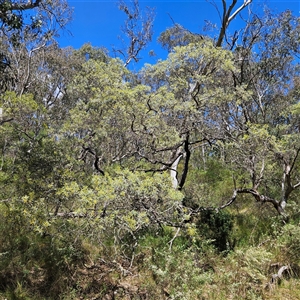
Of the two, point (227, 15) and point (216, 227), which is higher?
point (227, 15)

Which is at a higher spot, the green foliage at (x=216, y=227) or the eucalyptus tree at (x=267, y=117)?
the eucalyptus tree at (x=267, y=117)

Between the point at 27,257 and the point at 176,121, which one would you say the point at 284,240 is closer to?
the point at 176,121

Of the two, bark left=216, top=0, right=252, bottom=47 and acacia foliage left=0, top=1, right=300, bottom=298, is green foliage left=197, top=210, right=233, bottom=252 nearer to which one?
acacia foliage left=0, top=1, right=300, bottom=298

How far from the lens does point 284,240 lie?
4.99 m

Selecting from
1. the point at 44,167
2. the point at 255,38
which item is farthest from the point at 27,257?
the point at 255,38

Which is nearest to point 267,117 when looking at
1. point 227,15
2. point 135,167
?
point 227,15

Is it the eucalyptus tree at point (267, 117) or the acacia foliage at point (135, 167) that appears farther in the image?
the eucalyptus tree at point (267, 117)

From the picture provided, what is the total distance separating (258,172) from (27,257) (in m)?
5.25

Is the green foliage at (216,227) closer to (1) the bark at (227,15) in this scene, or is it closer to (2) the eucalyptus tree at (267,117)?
(2) the eucalyptus tree at (267,117)

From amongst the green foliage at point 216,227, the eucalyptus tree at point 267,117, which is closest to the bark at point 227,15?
the eucalyptus tree at point 267,117

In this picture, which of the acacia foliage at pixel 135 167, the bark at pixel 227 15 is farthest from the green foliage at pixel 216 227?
the bark at pixel 227 15

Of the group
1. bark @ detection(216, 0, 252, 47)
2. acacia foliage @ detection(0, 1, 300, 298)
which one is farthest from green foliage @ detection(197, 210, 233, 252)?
bark @ detection(216, 0, 252, 47)

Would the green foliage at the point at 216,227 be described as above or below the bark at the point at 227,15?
below

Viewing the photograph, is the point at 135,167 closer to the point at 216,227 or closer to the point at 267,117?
the point at 216,227
